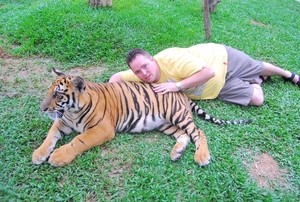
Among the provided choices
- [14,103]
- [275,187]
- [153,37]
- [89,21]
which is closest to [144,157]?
[275,187]

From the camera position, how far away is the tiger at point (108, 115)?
277 centimetres

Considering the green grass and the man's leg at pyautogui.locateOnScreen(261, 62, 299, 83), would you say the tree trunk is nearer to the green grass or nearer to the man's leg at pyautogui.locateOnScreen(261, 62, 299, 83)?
the green grass

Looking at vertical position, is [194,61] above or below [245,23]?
above

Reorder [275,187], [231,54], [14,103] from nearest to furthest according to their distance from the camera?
[275,187] → [14,103] → [231,54]

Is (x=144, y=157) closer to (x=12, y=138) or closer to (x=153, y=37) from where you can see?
(x=12, y=138)

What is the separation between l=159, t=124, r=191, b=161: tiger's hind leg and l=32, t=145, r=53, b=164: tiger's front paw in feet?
3.91

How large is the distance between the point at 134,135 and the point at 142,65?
0.79 metres

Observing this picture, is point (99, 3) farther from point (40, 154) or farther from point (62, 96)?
point (40, 154)

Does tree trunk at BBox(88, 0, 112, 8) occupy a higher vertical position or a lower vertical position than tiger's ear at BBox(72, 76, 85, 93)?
lower

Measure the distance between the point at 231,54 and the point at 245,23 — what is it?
3.80 meters

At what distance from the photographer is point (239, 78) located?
4016mm

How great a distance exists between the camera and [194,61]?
133 inches

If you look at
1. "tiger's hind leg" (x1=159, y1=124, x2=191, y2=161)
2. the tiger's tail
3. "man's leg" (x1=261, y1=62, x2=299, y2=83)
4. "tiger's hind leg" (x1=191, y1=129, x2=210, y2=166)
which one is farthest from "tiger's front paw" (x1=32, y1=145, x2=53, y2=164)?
"man's leg" (x1=261, y1=62, x2=299, y2=83)

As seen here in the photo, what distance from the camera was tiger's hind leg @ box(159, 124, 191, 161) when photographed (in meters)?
2.84
